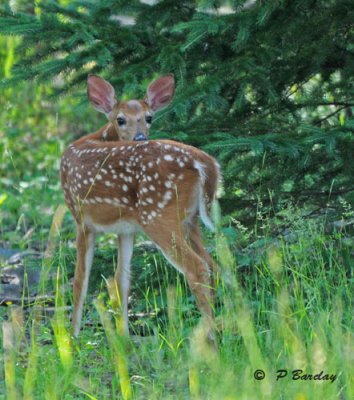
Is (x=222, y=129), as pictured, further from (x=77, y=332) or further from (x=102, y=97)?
(x=77, y=332)

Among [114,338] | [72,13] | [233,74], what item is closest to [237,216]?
[233,74]

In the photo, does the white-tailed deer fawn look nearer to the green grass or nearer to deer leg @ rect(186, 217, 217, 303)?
deer leg @ rect(186, 217, 217, 303)

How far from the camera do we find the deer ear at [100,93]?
6.22 meters

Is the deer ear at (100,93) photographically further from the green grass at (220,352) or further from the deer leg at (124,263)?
the green grass at (220,352)

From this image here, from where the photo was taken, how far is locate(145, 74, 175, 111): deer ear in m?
6.13

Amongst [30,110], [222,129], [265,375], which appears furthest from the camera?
[30,110]

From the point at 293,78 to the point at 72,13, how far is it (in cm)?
131

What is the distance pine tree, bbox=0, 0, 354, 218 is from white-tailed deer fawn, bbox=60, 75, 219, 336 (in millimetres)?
212

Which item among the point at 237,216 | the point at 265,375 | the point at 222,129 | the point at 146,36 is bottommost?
the point at 265,375

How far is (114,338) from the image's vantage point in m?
4.30

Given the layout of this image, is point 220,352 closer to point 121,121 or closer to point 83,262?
point 83,262

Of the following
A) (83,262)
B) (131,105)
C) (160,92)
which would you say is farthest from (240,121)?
(83,262)

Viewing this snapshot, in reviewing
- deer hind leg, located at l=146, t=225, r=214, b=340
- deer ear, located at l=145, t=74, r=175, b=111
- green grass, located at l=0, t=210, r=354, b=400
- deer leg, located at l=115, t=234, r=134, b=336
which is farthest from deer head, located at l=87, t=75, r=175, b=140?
deer hind leg, located at l=146, t=225, r=214, b=340

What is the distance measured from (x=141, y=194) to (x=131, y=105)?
1104 millimetres
